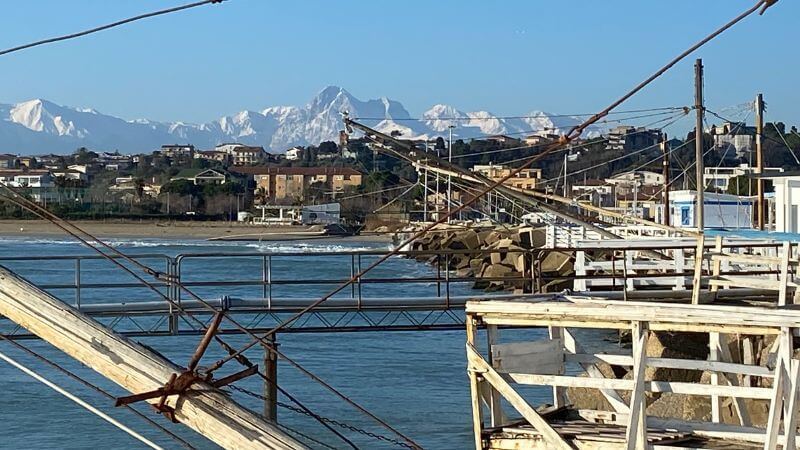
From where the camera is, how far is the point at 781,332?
8.20m

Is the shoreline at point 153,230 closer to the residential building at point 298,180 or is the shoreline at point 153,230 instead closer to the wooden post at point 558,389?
the residential building at point 298,180

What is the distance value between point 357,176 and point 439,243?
9249cm

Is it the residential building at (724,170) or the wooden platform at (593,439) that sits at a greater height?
the residential building at (724,170)

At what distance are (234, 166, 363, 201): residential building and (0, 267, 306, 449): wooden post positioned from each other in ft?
457

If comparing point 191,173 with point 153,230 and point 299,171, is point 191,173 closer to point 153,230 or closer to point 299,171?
point 299,171

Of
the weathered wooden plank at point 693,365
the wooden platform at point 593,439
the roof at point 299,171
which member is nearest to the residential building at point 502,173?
the weathered wooden plank at point 693,365

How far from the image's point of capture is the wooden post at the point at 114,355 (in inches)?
308

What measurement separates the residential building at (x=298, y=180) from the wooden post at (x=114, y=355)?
139282mm

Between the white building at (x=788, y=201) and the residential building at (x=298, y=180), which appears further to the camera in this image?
the residential building at (x=298, y=180)

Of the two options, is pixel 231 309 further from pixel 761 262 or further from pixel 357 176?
pixel 357 176

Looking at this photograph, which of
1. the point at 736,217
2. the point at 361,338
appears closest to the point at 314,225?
the point at 736,217

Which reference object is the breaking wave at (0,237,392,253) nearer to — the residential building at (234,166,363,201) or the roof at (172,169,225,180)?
the residential building at (234,166,363,201)

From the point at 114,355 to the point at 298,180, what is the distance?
156 m

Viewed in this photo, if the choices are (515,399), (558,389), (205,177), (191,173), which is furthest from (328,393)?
(191,173)
